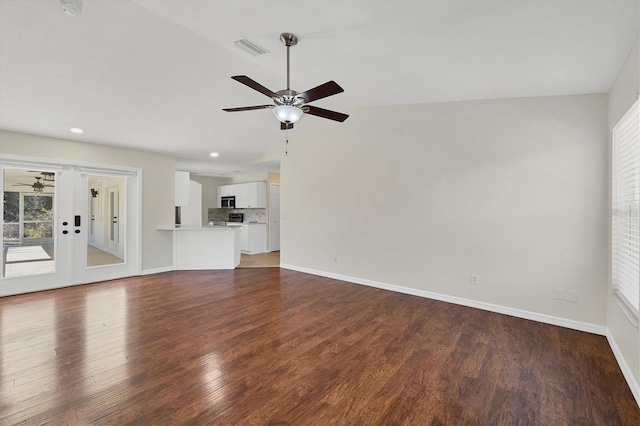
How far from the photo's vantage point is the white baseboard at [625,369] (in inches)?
77.6

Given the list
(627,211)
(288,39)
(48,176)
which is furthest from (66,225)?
(627,211)

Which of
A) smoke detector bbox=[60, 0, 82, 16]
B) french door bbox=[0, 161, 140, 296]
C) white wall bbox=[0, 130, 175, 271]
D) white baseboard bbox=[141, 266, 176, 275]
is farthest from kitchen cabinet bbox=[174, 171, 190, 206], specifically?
smoke detector bbox=[60, 0, 82, 16]

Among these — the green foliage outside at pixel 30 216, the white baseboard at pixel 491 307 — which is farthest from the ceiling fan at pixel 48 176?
the white baseboard at pixel 491 307

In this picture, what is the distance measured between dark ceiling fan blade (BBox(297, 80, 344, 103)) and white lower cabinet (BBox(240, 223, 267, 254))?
5.89 metres

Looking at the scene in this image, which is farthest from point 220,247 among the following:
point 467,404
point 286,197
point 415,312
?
point 467,404

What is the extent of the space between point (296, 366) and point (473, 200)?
9.99 feet

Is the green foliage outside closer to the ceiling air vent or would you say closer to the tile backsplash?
the ceiling air vent

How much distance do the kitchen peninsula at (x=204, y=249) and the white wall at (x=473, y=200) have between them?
6.30 feet

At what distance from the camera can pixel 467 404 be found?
1.91 m

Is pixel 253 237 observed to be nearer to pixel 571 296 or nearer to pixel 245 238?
pixel 245 238

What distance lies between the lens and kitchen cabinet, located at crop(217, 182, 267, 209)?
26.6ft

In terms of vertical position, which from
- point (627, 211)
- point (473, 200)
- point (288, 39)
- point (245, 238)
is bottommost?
point (245, 238)

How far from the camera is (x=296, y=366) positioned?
7.69 feet

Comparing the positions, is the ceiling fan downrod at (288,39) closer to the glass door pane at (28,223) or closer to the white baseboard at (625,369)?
the white baseboard at (625,369)
